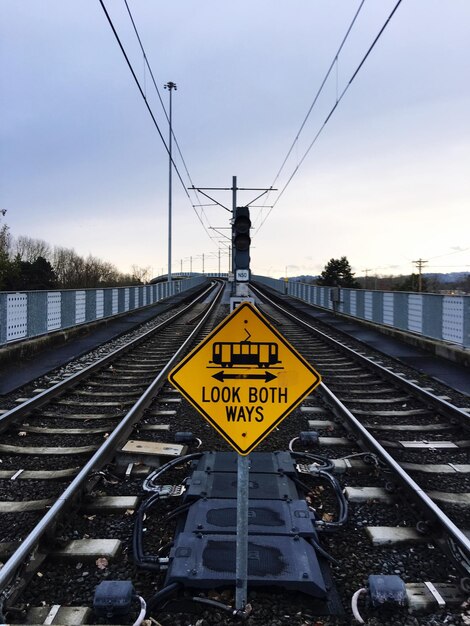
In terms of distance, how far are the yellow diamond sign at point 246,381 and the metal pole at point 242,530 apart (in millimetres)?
99

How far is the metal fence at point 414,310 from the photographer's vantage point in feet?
37.1

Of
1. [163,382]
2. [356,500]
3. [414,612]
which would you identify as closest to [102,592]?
[414,612]

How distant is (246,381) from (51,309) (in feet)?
40.9

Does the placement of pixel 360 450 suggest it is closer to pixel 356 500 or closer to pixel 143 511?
pixel 356 500

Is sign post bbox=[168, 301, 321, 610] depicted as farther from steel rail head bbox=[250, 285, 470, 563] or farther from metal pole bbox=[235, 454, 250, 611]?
steel rail head bbox=[250, 285, 470, 563]

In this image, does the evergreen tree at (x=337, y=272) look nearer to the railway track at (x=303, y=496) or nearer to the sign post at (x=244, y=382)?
the railway track at (x=303, y=496)

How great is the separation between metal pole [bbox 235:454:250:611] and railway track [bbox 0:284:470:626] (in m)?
0.14

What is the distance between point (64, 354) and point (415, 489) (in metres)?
10.2

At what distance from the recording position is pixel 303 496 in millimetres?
4199

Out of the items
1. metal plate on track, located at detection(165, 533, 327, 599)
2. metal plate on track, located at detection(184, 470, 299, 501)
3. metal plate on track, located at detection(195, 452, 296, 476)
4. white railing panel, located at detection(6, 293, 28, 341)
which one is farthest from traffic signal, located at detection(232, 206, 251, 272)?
white railing panel, located at detection(6, 293, 28, 341)

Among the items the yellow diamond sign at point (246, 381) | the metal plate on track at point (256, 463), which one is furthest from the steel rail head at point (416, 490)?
the yellow diamond sign at point (246, 381)

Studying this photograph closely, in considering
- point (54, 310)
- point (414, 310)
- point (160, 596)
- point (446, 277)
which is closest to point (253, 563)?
point (160, 596)

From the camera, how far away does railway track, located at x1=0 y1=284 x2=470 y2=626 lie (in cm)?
285

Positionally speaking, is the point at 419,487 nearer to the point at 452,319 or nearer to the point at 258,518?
the point at 258,518
